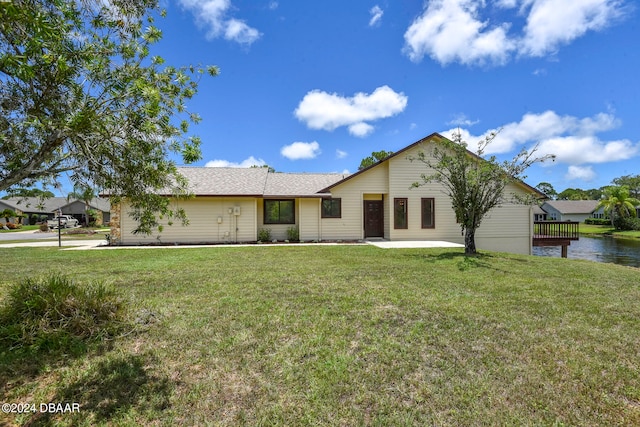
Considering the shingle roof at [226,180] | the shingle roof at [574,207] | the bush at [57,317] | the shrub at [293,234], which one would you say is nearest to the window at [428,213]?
the shrub at [293,234]

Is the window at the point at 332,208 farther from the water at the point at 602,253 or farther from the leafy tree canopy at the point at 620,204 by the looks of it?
the leafy tree canopy at the point at 620,204

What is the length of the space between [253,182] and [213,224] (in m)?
3.09

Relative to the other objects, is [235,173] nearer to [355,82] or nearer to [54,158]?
[355,82]

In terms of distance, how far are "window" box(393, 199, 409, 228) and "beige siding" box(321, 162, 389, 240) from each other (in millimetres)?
914

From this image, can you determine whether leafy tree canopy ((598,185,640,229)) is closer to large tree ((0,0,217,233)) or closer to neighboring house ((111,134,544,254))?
neighboring house ((111,134,544,254))

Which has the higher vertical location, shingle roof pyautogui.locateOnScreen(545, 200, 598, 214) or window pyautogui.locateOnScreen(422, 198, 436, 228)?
shingle roof pyautogui.locateOnScreen(545, 200, 598, 214)

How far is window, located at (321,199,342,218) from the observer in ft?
51.4

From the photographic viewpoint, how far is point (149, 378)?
2.85m

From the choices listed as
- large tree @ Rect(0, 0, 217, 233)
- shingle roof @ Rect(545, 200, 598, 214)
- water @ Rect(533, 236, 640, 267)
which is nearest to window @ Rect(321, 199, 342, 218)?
large tree @ Rect(0, 0, 217, 233)

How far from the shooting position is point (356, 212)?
15742 mm

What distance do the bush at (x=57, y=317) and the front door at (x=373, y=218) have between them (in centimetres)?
1336

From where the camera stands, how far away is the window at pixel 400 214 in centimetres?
1563

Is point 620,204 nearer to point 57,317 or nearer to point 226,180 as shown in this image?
point 226,180

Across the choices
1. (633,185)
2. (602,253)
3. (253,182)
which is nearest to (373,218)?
(253,182)
